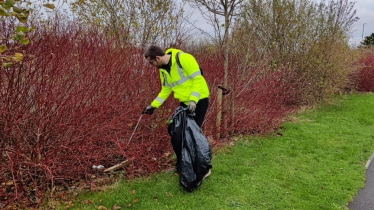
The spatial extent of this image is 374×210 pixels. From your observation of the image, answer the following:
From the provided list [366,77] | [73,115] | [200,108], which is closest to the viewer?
[73,115]

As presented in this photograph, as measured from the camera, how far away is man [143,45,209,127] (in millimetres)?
3924

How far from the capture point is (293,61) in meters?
10.6

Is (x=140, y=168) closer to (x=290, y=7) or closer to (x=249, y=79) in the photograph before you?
(x=249, y=79)

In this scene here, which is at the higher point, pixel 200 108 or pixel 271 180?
pixel 200 108

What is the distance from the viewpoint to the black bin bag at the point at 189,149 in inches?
156

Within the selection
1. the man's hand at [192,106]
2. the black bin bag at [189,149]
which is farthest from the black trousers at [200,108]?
the man's hand at [192,106]

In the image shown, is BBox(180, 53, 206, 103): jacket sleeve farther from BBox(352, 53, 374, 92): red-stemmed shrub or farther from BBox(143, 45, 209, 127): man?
BBox(352, 53, 374, 92): red-stemmed shrub

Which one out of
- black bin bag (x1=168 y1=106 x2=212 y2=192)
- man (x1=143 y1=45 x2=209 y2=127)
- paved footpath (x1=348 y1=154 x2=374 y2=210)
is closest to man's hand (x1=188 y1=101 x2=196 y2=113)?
man (x1=143 y1=45 x2=209 y2=127)

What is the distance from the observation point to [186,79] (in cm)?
404

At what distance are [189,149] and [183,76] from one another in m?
0.92

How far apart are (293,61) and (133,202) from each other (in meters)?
8.47

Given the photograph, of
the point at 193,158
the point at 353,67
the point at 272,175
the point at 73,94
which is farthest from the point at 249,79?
the point at 353,67

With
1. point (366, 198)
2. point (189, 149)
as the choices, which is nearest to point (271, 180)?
point (366, 198)

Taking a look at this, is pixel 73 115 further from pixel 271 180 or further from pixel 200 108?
pixel 271 180
